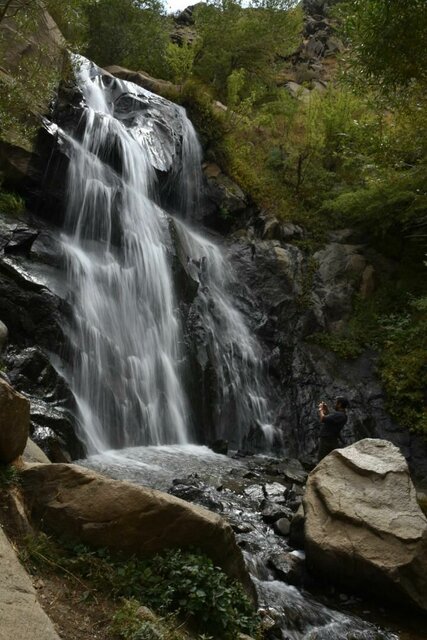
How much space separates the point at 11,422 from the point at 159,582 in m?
1.66

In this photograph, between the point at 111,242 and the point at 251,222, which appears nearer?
the point at 111,242

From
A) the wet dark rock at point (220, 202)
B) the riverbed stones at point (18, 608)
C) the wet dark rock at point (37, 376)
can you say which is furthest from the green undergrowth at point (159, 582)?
the wet dark rock at point (220, 202)

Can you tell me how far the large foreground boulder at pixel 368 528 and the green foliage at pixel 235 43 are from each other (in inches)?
856

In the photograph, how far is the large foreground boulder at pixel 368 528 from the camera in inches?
227

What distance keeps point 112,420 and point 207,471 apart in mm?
2033

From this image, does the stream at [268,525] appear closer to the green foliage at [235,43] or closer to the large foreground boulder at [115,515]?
the large foreground boulder at [115,515]

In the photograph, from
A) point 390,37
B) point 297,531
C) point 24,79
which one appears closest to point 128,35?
point 24,79

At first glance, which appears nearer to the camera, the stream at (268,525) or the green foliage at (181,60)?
the stream at (268,525)

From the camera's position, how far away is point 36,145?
1234cm

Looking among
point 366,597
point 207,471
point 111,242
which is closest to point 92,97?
point 111,242

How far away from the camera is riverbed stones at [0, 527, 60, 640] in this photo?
2725 mm

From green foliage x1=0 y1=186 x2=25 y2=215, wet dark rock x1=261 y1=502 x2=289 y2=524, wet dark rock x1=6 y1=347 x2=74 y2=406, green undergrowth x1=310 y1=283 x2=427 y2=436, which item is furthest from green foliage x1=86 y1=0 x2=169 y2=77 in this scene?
wet dark rock x1=261 y1=502 x2=289 y2=524

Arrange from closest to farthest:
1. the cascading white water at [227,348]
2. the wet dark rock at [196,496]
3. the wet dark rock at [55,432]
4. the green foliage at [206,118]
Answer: the wet dark rock at [55,432], the wet dark rock at [196,496], the cascading white water at [227,348], the green foliage at [206,118]

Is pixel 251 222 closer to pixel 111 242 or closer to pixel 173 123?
pixel 173 123
